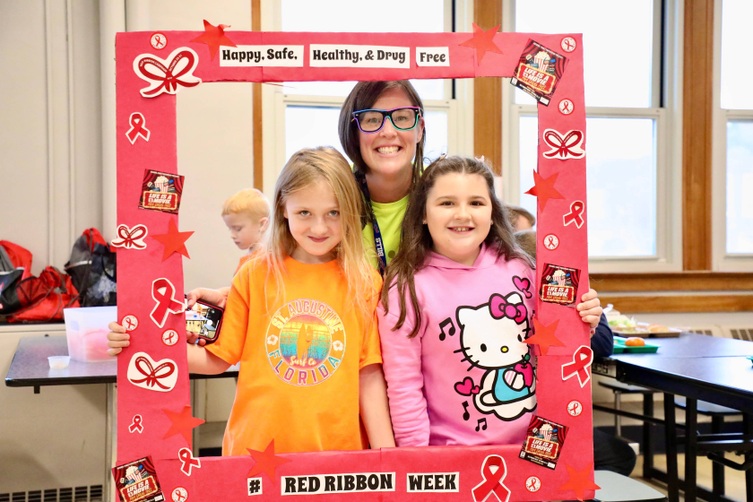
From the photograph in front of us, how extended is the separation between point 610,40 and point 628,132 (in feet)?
2.30

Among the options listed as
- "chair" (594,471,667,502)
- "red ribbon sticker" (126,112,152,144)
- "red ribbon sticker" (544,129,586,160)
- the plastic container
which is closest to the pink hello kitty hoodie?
"red ribbon sticker" (544,129,586,160)

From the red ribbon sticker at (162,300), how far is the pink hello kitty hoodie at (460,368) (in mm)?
488

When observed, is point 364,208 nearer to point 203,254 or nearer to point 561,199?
point 561,199

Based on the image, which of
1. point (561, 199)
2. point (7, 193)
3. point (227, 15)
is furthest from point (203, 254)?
point (561, 199)

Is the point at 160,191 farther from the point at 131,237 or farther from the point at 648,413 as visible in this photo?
the point at 648,413

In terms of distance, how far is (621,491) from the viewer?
2543 mm

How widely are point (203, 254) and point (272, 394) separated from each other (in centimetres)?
306

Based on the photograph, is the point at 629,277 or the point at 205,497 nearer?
the point at 205,497

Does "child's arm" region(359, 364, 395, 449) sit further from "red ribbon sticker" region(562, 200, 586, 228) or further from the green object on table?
the green object on table

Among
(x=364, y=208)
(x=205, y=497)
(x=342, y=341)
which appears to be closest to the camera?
(x=205, y=497)

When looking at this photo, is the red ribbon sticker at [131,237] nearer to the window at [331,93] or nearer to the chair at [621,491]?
the chair at [621,491]

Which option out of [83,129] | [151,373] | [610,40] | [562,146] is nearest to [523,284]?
[562,146]

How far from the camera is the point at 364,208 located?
189cm

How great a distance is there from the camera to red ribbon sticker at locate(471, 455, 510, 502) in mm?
1677
